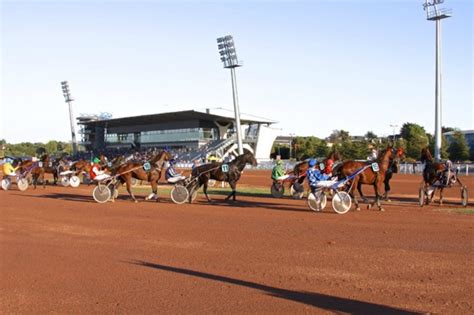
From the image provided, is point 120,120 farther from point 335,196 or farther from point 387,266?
point 387,266

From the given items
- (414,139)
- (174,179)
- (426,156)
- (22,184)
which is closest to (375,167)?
(426,156)

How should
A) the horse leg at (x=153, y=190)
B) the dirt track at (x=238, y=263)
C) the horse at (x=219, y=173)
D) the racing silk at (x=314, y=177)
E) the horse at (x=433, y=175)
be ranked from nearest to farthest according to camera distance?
1. the dirt track at (x=238, y=263)
2. the racing silk at (x=314, y=177)
3. the horse at (x=433, y=175)
4. the horse at (x=219, y=173)
5. the horse leg at (x=153, y=190)

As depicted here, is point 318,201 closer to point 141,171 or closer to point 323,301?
point 141,171

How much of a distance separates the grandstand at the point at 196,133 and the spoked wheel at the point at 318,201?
154ft

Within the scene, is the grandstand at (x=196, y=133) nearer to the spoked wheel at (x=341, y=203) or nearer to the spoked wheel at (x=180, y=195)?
the spoked wheel at (x=180, y=195)

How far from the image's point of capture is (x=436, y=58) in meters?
37.6

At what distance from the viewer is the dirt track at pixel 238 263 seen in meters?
5.86

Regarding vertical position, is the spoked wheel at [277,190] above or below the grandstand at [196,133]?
below

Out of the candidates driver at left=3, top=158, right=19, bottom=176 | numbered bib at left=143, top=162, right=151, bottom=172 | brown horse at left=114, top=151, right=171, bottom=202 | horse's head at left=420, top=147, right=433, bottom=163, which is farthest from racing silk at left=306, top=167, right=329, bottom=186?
driver at left=3, top=158, right=19, bottom=176

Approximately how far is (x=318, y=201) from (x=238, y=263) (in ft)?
23.2

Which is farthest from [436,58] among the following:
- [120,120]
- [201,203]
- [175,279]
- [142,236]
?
[120,120]

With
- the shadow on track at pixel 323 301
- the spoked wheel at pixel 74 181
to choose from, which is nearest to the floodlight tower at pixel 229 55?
the spoked wheel at pixel 74 181

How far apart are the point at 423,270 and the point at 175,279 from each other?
342 centimetres

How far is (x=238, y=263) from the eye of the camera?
25.8 ft
